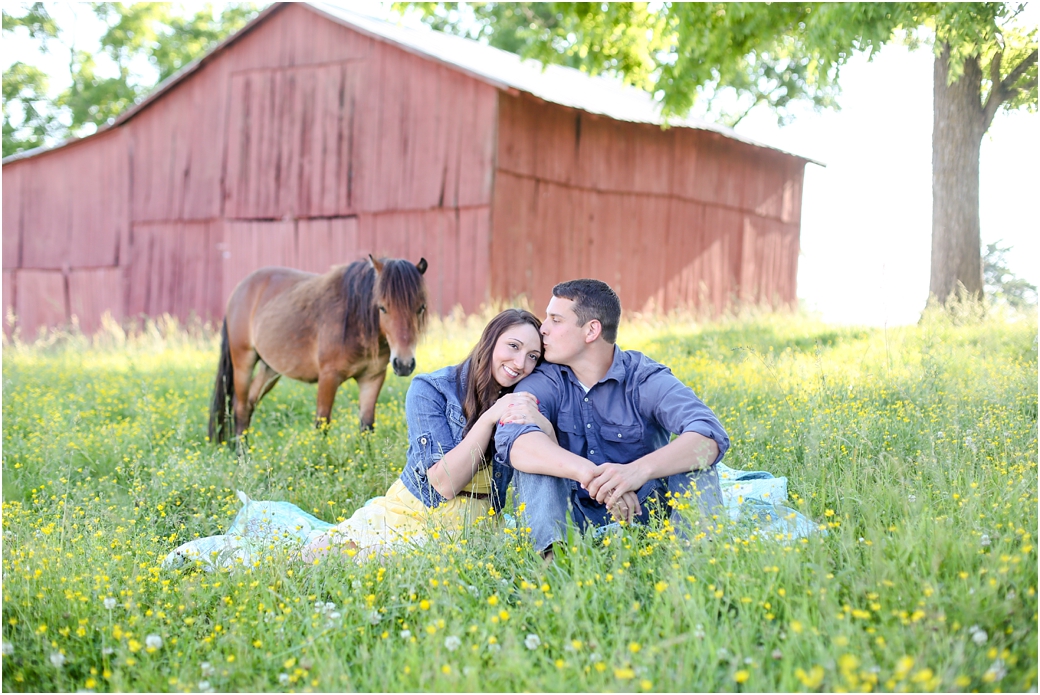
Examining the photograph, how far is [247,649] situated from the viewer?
2.97 metres

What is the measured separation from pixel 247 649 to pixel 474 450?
4.47 ft

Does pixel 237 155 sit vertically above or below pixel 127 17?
below

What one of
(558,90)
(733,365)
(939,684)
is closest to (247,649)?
(939,684)

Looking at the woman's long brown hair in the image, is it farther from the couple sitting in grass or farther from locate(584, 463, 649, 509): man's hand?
locate(584, 463, 649, 509): man's hand

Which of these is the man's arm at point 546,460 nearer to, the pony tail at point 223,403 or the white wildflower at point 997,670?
the white wildflower at point 997,670

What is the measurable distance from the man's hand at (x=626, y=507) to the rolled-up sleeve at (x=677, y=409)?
392 millimetres

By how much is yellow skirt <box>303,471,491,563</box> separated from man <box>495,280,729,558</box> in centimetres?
36

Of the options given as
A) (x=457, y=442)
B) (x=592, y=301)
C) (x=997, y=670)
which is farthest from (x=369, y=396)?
(x=997, y=670)

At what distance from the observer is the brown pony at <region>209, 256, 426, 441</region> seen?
246 inches

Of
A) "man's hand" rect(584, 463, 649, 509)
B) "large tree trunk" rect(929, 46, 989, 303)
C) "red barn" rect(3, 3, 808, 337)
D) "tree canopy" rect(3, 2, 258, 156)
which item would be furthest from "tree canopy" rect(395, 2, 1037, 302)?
"tree canopy" rect(3, 2, 258, 156)

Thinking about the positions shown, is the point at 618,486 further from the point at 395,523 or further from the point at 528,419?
the point at 395,523

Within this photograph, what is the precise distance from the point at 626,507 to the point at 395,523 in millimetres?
1209

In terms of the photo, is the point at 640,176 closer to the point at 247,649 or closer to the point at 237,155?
the point at 237,155

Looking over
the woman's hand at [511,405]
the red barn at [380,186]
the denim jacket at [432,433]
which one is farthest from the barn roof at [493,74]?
the woman's hand at [511,405]
